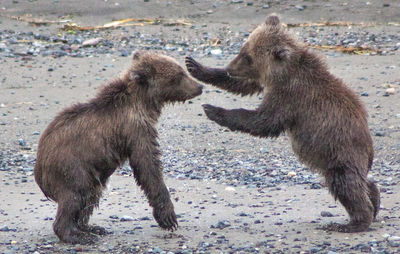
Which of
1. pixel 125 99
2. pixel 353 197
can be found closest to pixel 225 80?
pixel 125 99

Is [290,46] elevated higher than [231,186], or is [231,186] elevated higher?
[290,46]

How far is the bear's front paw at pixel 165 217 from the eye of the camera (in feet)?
24.3

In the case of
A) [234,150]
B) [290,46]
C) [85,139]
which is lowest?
[234,150]

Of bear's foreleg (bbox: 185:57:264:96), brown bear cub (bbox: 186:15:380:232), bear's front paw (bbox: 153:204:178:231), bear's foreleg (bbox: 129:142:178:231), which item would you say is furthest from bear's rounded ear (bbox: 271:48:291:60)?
bear's front paw (bbox: 153:204:178:231)

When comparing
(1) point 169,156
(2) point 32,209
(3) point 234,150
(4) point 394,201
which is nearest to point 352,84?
(3) point 234,150

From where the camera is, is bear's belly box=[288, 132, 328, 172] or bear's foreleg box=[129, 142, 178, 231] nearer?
bear's foreleg box=[129, 142, 178, 231]

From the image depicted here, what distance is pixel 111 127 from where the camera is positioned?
24.5 feet

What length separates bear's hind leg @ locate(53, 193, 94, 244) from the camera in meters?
7.14

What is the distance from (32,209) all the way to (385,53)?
28.3 feet

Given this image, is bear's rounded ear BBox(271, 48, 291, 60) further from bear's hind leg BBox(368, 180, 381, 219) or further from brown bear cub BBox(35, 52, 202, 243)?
bear's hind leg BBox(368, 180, 381, 219)

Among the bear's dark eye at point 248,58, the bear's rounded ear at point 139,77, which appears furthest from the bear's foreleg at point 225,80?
the bear's rounded ear at point 139,77

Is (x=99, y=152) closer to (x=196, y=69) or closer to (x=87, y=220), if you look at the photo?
(x=87, y=220)

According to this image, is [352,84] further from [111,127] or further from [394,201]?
[111,127]

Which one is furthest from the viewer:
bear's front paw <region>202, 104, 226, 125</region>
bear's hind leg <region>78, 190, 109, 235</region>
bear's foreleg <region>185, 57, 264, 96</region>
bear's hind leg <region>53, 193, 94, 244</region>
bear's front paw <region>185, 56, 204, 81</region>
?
bear's front paw <region>185, 56, 204, 81</region>
